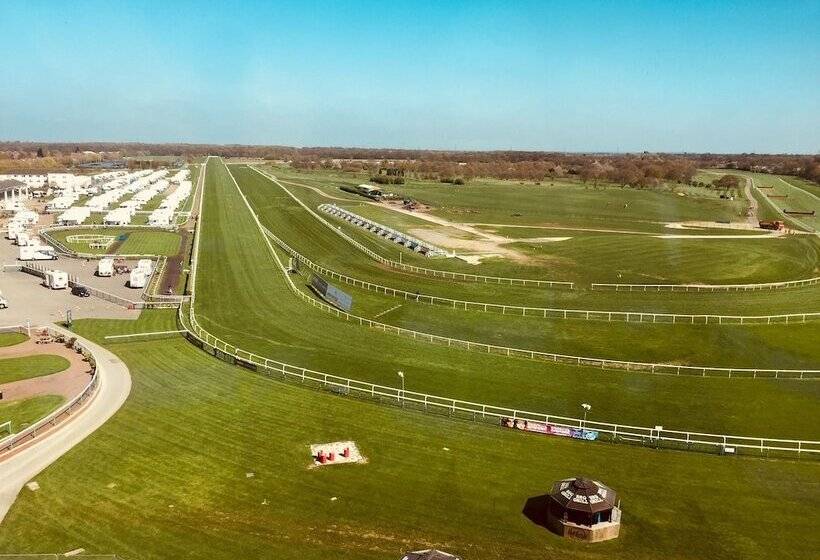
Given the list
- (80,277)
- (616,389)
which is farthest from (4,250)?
(616,389)

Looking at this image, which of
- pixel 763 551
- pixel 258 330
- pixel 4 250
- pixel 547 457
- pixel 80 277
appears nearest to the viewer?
pixel 763 551

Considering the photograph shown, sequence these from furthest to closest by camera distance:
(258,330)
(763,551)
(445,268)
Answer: (445,268) < (258,330) < (763,551)

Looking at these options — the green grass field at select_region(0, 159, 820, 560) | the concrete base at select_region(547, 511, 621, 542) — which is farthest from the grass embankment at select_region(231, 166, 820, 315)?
the concrete base at select_region(547, 511, 621, 542)

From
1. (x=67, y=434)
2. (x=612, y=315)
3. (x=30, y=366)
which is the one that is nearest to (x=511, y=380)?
(x=612, y=315)

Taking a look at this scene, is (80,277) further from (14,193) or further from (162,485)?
(14,193)

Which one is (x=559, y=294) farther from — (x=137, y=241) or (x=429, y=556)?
(x=137, y=241)

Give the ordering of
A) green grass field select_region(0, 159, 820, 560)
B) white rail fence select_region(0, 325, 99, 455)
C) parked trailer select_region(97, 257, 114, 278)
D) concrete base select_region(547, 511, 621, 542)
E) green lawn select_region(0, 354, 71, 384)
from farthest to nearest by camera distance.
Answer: parked trailer select_region(97, 257, 114, 278) < green lawn select_region(0, 354, 71, 384) < white rail fence select_region(0, 325, 99, 455) < concrete base select_region(547, 511, 621, 542) < green grass field select_region(0, 159, 820, 560)

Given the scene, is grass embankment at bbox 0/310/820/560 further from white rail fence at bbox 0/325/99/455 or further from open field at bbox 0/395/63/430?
open field at bbox 0/395/63/430
